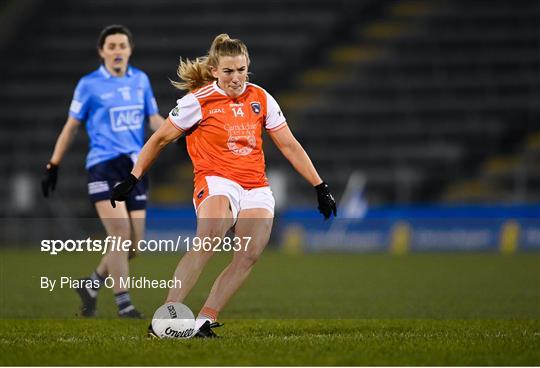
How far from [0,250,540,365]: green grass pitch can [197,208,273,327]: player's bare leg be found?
0.27 meters

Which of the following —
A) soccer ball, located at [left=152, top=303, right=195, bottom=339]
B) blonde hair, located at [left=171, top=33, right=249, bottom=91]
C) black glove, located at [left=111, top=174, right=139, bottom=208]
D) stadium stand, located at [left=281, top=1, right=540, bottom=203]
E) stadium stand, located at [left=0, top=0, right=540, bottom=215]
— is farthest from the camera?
stadium stand, located at [left=0, top=0, right=540, bottom=215]

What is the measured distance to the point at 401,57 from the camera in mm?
28812

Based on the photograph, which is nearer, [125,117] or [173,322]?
[173,322]

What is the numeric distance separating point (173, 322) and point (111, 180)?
2.76 m

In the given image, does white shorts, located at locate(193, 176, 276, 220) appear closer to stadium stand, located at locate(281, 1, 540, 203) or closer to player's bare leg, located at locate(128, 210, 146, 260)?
player's bare leg, located at locate(128, 210, 146, 260)

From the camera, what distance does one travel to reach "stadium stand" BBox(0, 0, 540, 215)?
24875 millimetres

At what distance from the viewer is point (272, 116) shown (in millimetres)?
7758

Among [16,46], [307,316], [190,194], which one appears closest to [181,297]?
[307,316]

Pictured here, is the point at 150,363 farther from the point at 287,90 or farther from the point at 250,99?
the point at 287,90

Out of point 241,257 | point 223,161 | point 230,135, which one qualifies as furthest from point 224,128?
point 241,257

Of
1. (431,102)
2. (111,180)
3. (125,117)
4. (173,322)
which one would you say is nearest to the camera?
(173,322)

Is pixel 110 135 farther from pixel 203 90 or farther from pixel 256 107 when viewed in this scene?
pixel 256 107

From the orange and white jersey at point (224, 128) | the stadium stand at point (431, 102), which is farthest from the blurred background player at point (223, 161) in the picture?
the stadium stand at point (431, 102)
